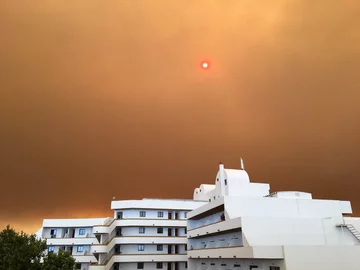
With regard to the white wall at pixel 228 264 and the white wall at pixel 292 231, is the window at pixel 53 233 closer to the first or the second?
the white wall at pixel 228 264

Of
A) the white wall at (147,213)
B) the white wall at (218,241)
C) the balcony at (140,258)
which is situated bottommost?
the balcony at (140,258)

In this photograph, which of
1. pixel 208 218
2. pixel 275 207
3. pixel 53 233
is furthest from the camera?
pixel 53 233

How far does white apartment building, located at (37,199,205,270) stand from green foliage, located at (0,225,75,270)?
61.5 feet

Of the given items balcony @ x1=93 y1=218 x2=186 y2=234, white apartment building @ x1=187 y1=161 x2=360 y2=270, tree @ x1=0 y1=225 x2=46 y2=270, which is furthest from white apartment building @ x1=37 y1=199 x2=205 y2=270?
tree @ x1=0 y1=225 x2=46 y2=270

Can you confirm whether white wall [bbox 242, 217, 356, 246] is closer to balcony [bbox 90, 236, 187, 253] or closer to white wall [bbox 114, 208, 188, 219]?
balcony [bbox 90, 236, 187, 253]

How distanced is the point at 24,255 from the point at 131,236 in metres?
24.1

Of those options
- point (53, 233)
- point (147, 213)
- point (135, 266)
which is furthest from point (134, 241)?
point (53, 233)

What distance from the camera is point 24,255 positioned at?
28.2 metres

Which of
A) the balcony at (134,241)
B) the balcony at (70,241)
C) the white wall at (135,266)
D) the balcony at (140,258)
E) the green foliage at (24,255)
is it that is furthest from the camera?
the balcony at (70,241)

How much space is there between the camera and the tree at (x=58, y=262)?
29.0m

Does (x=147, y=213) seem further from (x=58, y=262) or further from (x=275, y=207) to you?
(x=58, y=262)

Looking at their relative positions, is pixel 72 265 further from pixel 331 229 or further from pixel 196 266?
pixel 331 229

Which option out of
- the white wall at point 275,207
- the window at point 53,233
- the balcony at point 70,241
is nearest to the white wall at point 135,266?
the balcony at point 70,241

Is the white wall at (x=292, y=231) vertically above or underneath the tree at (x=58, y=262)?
above
